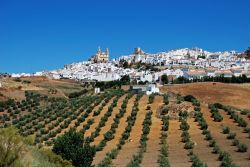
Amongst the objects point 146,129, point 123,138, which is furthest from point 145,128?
point 123,138

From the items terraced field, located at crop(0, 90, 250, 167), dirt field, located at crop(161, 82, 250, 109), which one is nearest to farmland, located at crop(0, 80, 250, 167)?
terraced field, located at crop(0, 90, 250, 167)

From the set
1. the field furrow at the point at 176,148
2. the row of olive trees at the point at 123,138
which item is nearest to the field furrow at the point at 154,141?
the field furrow at the point at 176,148

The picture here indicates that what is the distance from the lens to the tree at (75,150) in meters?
24.5

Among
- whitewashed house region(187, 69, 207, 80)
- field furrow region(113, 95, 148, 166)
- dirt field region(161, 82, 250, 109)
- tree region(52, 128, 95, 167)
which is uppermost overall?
whitewashed house region(187, 69, 207, 80)

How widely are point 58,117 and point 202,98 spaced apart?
1208 inches

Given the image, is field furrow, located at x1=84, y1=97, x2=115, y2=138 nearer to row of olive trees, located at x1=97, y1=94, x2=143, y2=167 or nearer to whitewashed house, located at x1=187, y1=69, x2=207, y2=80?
row of olive trees, located at x1=97, y1=94, x2=143, y2=167

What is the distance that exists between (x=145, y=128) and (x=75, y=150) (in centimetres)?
1754

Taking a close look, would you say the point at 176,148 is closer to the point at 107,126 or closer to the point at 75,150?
the point at 75,150

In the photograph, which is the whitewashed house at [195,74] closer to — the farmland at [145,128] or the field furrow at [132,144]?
the farmland at [145,128]

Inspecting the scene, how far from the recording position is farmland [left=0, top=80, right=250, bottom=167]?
2983 centimetres

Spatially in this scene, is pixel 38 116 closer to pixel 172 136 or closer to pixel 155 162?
pixel 172 136

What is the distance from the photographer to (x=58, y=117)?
2275 inches

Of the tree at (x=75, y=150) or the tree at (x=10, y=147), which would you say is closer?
the tree at (x=10, y=147)

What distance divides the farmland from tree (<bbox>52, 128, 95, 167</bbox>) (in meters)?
1.84
